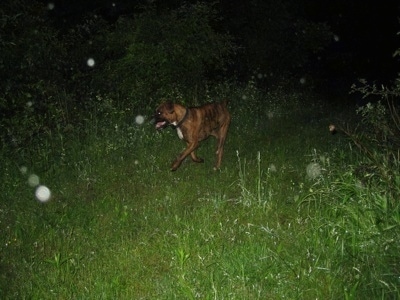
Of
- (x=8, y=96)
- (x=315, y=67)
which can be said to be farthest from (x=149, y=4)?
(x=315, y=67)

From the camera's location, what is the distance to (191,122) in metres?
7.45

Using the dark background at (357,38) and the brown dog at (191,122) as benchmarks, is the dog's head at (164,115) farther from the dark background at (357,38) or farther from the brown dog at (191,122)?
the dark background at (357,38)

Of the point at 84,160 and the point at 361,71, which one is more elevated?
the point at 84,160

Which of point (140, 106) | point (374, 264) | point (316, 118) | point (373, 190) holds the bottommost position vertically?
point (316, 118)

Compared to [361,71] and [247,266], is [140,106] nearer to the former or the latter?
[247,266]

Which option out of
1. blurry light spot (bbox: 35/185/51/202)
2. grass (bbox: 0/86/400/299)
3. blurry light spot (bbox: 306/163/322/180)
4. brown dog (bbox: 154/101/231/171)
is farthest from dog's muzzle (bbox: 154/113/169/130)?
blurry light spot (bbox: 306/163/322/180)

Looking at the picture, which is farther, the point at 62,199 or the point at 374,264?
the point at 62,199

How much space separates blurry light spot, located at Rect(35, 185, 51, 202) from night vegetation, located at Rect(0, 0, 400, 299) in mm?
62

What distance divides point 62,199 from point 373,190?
12.8 feet

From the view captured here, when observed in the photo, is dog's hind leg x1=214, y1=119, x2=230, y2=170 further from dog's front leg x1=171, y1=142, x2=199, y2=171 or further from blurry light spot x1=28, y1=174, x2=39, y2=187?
blurry light spot x1=28, y1=174, x2=39, y2=187

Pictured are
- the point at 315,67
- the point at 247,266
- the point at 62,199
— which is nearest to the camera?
the point at 247,266

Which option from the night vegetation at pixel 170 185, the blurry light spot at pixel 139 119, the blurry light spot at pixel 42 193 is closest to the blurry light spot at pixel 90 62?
the night vegetation at pixel 170 185

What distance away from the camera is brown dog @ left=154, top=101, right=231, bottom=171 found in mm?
7281

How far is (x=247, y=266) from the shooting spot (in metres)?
4.12
